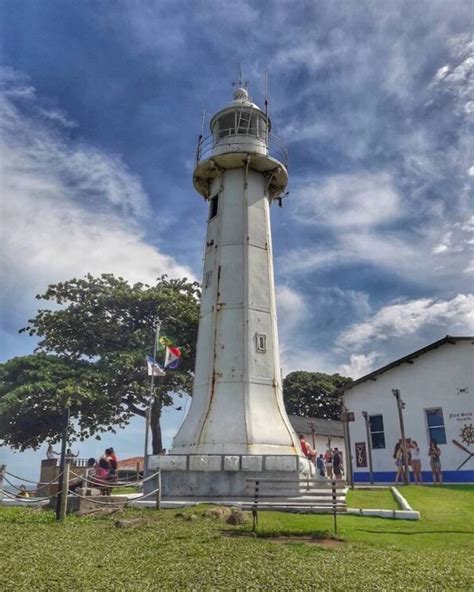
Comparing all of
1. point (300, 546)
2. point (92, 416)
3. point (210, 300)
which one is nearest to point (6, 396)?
point (92, 416)

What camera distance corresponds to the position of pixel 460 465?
22797 millimetres

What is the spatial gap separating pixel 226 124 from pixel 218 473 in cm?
1407

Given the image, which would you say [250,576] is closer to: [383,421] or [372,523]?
[372,523]

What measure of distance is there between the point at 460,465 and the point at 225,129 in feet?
59.6

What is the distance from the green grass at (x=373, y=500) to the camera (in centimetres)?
1277

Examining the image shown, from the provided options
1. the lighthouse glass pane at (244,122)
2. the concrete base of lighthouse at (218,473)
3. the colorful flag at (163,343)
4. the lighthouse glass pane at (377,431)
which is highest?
the lighthouse glass pane at (244,122)

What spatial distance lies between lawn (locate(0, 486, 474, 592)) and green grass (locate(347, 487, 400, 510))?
1.64 m

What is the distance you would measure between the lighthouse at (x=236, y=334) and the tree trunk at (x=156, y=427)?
42.9ft

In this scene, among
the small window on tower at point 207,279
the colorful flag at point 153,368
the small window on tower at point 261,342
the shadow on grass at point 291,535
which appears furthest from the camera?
the colorful flag at point 153,368

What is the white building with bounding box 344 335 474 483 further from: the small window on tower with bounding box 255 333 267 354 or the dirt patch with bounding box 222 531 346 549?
the dirt patch with bounding box 222 531 346 549

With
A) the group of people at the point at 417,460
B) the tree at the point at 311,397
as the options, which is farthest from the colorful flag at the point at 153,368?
the tree at the point at 311,397

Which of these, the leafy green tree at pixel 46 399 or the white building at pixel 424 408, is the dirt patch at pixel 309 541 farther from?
the leafy green tree at pixel 46 399

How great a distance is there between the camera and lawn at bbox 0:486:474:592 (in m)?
6.03

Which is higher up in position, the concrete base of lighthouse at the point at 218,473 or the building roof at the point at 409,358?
the building roof at the point at 409,358
